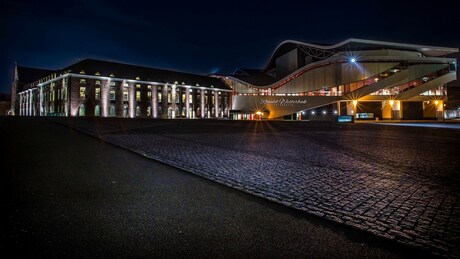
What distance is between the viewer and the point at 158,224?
3.69m

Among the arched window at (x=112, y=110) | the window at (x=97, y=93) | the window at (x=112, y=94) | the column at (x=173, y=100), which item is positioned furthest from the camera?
the column at (x=173, y=100)

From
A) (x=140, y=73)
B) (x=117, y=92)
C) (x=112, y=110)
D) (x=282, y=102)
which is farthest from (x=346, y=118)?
(x=140, y=73)

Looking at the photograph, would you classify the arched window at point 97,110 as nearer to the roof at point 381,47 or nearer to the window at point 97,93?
the window at point 97,93

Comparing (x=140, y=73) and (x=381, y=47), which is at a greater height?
(x=140, y=73)

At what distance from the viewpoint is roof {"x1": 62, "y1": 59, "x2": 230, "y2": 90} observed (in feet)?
234

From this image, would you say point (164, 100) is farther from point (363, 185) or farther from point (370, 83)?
point (363, 185)

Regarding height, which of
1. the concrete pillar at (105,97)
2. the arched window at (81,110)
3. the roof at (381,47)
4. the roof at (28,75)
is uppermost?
the roof at (28,75)

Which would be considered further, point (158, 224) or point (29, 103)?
point (29, 103)

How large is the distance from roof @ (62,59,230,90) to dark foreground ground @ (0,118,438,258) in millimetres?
74404

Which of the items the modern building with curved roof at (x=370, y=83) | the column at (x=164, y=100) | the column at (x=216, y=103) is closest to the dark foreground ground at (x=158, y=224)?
the modern building with curved roof at (x=370, y=83)

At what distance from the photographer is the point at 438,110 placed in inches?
2067

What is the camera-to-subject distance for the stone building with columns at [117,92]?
69.7 metres

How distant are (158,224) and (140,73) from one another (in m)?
85.1

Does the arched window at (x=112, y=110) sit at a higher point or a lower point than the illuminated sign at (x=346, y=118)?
higher
